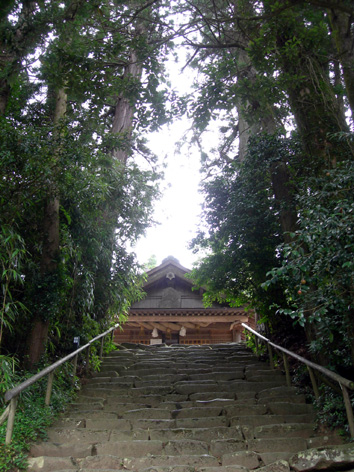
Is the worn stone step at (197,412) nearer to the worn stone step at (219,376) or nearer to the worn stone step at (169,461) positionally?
the worn stone step at (169,461)

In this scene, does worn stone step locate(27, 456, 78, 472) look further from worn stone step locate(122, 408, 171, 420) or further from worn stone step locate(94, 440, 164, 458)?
worn stone step locate(122, 408, 171, 420)

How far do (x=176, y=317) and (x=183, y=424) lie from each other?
7.93 m

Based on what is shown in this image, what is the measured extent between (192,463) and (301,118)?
17.6 ft

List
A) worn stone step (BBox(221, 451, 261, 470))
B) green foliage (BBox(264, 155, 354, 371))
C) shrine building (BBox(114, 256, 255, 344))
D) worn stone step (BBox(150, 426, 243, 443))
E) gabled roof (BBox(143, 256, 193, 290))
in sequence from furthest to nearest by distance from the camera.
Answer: gabled roof (BBox(143, 256, 193, 290)) → shrine building (BBox(114, 256, 255, 344)) → worn stone step (BBox(150, 426, 243, 443)) → worn stone step (BBox(221, 451, 261, 470)) → green foliage (BBox(264, 155, 354, 371))

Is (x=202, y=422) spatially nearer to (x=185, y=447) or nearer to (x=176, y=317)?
(x=185, y=447)

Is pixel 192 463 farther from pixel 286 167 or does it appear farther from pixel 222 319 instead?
pixel 222 319

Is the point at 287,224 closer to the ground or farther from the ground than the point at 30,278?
farther from the ground

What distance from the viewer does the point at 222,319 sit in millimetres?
13055

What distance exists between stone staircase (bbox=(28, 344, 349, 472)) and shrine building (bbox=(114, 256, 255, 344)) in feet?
17.2

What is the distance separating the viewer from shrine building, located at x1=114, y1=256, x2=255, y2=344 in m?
13.0

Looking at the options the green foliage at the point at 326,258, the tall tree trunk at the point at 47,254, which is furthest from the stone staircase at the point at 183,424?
the green foliage at the point at 326,258

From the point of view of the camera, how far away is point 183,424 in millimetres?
5117

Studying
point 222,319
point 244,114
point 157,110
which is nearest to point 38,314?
point 157,110

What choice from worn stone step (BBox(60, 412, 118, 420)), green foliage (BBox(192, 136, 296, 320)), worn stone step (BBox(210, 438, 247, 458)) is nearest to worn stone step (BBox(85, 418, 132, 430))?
worn stone step (BBox(60, 412, 118, 420))
